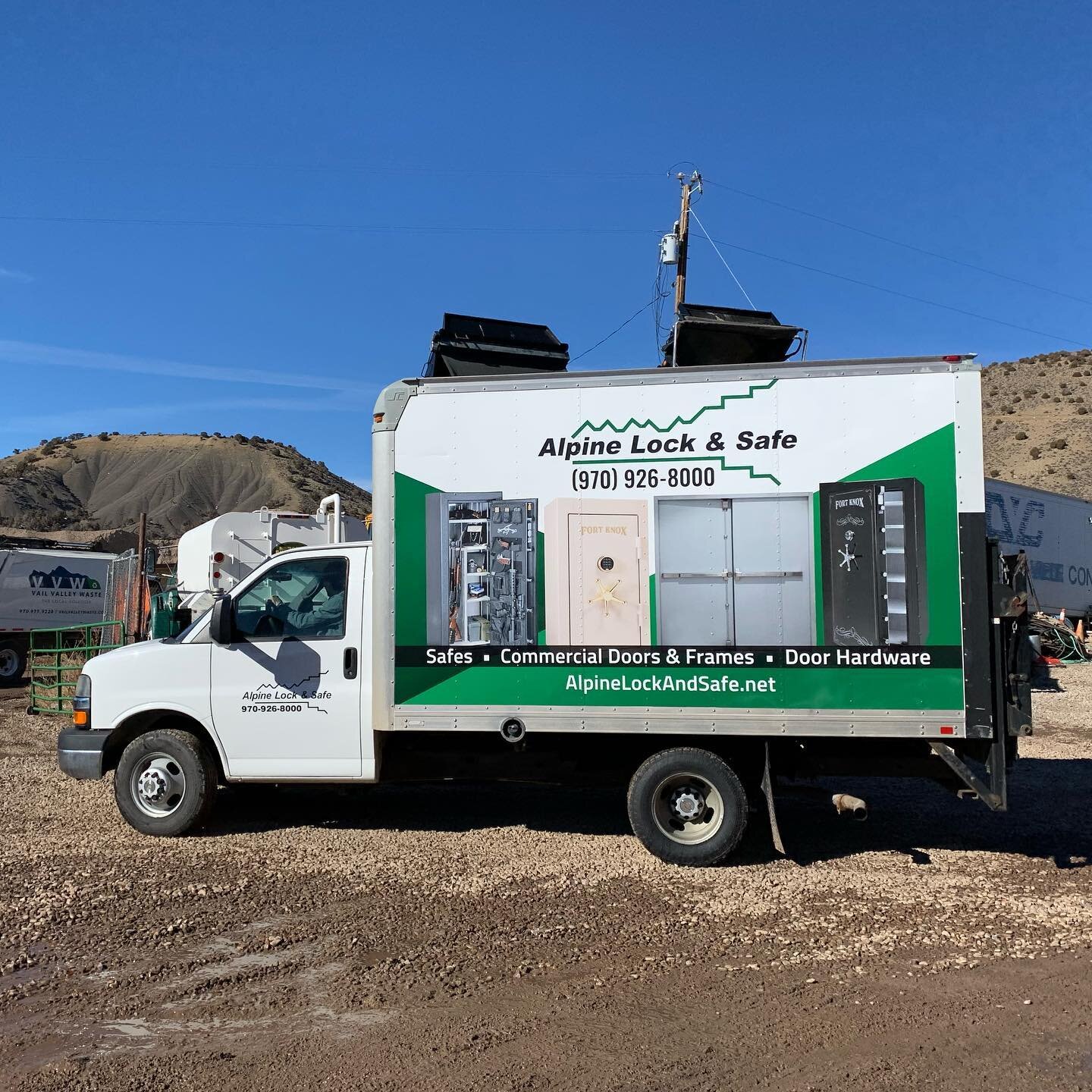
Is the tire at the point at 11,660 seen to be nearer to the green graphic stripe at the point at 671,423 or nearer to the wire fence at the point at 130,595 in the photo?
the wire fence at the point at 130,595

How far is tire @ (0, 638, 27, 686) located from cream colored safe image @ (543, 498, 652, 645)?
1872cm

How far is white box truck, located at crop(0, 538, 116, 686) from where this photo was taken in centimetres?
2083

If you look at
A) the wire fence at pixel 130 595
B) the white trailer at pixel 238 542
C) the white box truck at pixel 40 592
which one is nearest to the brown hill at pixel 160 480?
the white box truck at pixel 40 592

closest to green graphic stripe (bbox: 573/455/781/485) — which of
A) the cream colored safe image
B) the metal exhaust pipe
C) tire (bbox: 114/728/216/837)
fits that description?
the cream colored safe image

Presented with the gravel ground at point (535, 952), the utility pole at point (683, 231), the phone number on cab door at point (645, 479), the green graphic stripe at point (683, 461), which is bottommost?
the gravel ground at point (535, 952)

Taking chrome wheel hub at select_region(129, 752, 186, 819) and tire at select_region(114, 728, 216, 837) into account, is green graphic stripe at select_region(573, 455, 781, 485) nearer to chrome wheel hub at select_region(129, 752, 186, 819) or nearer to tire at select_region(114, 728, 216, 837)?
tire at select_region(114, 728, 216, 837)

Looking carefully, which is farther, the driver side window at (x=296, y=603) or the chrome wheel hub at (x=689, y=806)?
the driver side window at (x=296, y=603)

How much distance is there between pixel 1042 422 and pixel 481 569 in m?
53.3

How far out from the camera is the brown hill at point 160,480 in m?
72.2

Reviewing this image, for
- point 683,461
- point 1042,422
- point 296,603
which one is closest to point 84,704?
point 296,603

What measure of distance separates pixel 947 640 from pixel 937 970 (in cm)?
204

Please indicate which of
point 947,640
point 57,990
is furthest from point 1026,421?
point 57,990

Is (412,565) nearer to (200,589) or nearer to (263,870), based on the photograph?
(263,870)

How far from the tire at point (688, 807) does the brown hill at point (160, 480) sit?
60823 millimetres
